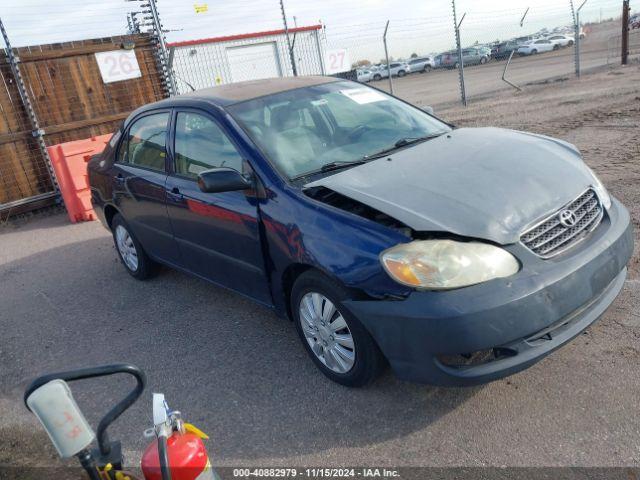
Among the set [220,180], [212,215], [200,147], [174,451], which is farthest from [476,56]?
[174,451]

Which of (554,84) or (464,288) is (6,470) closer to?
(464,288)

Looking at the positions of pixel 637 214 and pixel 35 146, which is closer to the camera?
pixel 637 214

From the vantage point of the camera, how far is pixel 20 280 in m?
6.51

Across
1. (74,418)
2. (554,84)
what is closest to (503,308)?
(74,418)

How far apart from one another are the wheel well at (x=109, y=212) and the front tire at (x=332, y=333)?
9.99 ft

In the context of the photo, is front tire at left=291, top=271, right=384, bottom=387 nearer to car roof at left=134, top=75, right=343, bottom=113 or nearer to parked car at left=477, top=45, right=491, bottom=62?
car roof at left=134, top=75, right=343, bottom=113

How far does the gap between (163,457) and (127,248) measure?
4.29 m

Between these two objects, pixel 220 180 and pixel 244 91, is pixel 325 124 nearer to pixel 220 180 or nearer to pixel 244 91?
pixel 244 91

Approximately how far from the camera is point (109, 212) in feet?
19.1

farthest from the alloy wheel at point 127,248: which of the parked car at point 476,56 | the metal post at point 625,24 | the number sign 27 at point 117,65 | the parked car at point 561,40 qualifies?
the parked car at point 561,40

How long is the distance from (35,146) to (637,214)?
9026 mm

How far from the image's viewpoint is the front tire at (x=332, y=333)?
3031 mm

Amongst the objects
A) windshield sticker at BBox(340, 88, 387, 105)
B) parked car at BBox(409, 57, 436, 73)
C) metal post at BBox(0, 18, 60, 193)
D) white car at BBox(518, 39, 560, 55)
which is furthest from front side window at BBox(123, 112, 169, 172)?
parked car at BBox(409, 57, 436, 73)

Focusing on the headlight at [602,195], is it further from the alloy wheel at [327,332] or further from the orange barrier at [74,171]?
the orange barrier at [74,171]
